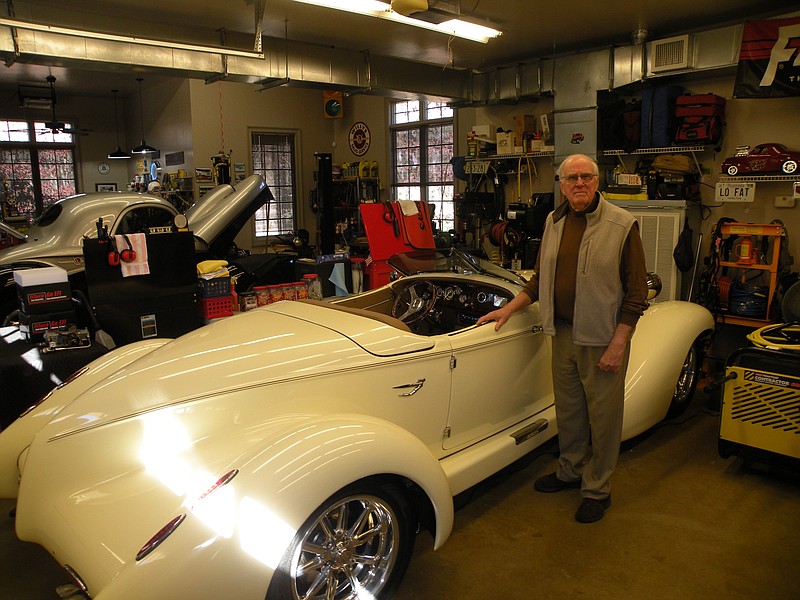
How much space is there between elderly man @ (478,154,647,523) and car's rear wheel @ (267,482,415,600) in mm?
1166

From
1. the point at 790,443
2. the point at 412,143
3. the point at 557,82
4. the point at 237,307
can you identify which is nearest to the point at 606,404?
the point at 790,443

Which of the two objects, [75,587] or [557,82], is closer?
[75,587]

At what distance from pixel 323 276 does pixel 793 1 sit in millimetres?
5644

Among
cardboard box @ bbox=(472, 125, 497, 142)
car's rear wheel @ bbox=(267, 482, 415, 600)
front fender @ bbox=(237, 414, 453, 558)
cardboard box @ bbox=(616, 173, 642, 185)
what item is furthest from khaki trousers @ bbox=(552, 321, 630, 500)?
cardboard box @ bbox=(472, 125, 497, 142)

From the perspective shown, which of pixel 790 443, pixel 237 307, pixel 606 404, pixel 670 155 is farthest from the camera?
pixel 670 155

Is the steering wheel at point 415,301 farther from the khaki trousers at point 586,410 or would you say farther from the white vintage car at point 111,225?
the white vintage car at point 111,225

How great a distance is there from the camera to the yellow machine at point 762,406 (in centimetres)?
345

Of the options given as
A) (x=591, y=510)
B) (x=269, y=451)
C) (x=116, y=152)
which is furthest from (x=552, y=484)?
(x=116, y=152)

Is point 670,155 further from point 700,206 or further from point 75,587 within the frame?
point 75,587

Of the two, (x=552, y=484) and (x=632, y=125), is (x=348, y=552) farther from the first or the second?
(x=632, y=125)

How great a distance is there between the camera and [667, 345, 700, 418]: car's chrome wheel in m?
4.50

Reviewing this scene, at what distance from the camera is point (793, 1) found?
6.07 m

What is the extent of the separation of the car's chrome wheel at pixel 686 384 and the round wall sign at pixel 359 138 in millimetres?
9881

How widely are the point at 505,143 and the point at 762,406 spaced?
19.8 ft
